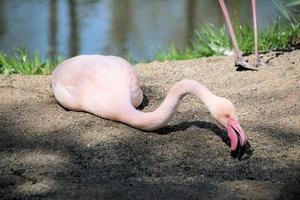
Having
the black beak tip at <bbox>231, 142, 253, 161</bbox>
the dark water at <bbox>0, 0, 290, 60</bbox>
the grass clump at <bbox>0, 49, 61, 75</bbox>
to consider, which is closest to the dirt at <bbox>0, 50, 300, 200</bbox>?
the black beak tip at <bbox>231, 142, 253, 161</bbox>

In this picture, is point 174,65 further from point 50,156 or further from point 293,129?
point 50,156

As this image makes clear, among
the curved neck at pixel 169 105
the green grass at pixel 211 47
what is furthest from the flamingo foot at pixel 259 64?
the curved neck at pixel 169 105

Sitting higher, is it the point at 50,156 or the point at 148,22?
the point at 50,156

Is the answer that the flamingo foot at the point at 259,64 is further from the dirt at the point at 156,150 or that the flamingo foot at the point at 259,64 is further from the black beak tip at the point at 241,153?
the black beak tip at the point at 241,153

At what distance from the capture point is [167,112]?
9.62ft

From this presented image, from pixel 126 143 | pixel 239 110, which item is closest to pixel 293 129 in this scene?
pixel 239 110

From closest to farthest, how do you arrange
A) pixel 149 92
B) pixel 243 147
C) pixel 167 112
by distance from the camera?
pixel 243 147 < pixel 167 112 < pixel 149 92

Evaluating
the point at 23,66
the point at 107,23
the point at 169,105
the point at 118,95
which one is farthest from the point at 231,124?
the point at 107,23

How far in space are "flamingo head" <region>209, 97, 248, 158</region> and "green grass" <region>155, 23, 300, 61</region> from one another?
2.16 meters

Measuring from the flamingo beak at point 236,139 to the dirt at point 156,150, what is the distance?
1.7 inches

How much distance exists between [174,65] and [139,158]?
1.88 metres

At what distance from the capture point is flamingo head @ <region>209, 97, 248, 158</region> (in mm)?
2689

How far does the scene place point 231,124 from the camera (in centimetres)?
273

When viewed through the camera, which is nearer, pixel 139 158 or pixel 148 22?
pixel 139 158
